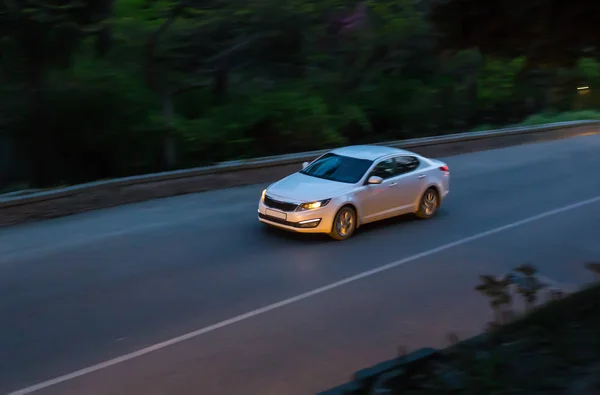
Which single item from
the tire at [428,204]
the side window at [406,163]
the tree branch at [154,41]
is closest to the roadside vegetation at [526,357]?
the side window at [406,163]

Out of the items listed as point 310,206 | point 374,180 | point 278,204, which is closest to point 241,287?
point 310,206

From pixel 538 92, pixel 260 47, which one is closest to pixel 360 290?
pixel 260 47

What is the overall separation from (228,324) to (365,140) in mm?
17045

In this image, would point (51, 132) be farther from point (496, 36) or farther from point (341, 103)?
point (496, 36)

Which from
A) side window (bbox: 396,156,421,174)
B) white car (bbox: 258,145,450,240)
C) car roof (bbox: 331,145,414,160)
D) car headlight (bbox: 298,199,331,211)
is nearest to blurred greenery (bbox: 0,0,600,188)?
side window (bbox: 396,156,421,174)

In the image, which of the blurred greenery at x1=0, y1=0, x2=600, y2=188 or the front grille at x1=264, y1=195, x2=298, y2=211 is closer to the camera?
the front grille at x1=264, y1=195, x2=298, y2=211

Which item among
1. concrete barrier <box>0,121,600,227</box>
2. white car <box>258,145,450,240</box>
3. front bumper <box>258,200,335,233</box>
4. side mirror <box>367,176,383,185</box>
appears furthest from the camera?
concrete barrier <box>0,121,600,227</box>

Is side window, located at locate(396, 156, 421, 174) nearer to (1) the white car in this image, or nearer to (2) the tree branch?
(1) the white car

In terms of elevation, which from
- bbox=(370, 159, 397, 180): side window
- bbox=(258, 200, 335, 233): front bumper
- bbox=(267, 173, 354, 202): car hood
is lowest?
bbox=(258, 200, 335, 233): front bumper

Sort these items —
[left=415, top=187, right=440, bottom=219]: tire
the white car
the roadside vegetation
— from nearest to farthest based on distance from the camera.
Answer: the roadside vegetation
the white car
[left=415, top=187, right=440, bottom=219]: tire

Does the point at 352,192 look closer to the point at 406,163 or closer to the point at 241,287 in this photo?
the point at 406,163

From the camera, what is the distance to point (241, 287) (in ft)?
33.6

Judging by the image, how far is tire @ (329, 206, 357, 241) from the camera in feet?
42.2

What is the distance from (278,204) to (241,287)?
302 cm
